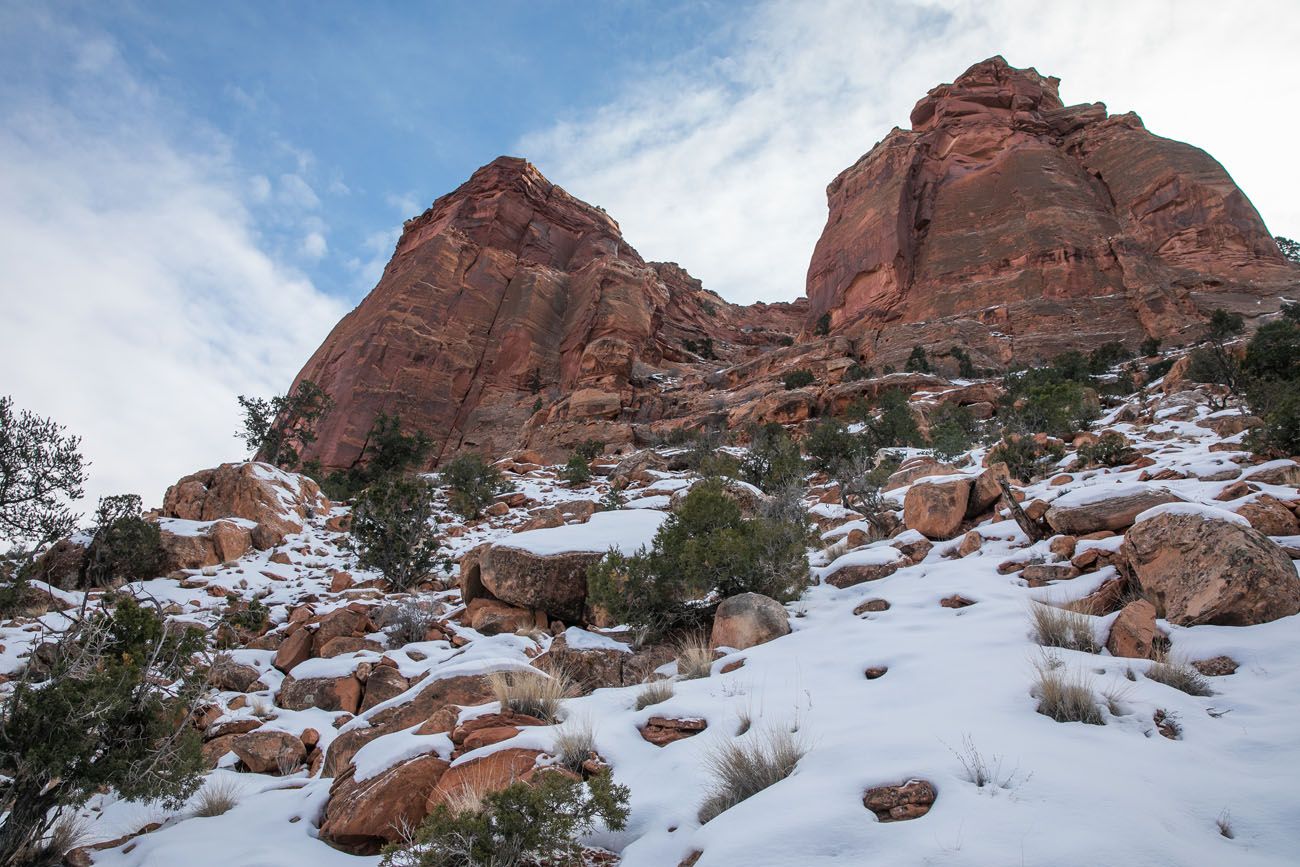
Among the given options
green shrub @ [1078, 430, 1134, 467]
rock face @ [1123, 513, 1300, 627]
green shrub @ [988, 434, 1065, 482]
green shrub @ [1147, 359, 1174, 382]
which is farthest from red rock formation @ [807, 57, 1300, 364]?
rock face @ [1123, 513, 1300, 627]

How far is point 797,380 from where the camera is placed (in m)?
32.8

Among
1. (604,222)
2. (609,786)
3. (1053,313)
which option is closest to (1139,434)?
(609,786)

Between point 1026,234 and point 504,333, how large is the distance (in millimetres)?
34640

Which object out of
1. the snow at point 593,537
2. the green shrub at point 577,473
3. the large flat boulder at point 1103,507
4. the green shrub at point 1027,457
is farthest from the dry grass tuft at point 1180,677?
the green shrub at point 577,473

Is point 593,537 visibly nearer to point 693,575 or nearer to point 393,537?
point 693,575

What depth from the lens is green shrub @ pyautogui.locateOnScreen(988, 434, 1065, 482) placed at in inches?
442

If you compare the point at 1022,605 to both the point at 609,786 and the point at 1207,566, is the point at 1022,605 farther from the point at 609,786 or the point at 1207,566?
the point at 609,786

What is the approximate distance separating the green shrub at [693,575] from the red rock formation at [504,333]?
23126 mm

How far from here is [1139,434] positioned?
43.9 feet

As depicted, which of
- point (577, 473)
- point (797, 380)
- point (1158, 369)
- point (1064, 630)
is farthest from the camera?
point (797, 380)

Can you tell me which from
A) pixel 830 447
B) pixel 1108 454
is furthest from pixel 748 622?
pixel 830 447

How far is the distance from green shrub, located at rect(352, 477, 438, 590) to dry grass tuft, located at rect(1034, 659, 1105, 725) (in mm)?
10246

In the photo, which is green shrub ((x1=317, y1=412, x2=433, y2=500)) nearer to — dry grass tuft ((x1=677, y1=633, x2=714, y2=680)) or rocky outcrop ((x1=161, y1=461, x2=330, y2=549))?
rocky outcrop ((x1=161, y1=461, x2=330, y2=549))

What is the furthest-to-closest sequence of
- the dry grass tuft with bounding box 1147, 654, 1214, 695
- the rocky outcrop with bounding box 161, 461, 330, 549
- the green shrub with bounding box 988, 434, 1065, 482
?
the rocky outcrop with bounding box 161, 461, 330, 549 → the green shrub with bounding box 988, 434, 1065, 482 → the dry grass tuft with bounding box 1147, 654, 1214, 695
